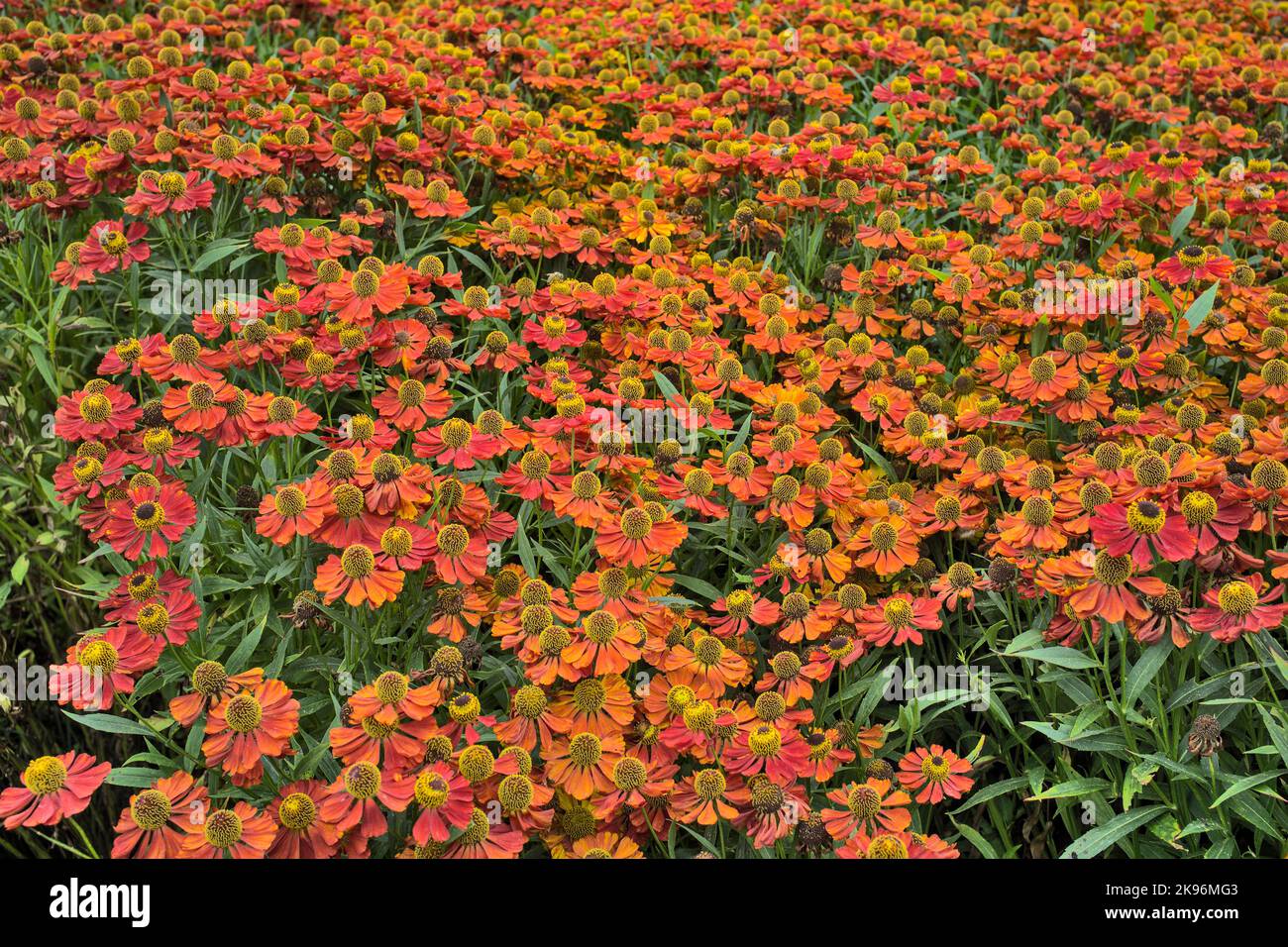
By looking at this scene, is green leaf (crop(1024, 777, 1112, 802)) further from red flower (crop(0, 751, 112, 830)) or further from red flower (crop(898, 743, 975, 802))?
red flower (crop(0, 751, 112, 830))

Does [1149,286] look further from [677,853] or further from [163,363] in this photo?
[163,363]

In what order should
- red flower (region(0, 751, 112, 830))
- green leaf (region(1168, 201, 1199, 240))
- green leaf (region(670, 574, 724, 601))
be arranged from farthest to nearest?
1. green leaf (region(1168, 201, 1199, 240))
2. green leaf (region(670, 574, 724, 601))
3. red flower (region(0, 751, 112, 830))

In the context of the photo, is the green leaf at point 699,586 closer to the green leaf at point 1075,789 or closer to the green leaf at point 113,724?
the green leaf at point 1075,789

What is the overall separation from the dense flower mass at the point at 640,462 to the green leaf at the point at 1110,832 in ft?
0.04

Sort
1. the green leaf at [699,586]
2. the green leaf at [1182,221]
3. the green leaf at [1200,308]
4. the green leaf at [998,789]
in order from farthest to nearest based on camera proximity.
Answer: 1. the green leaf at [1182,221]
2. the green leaf at [1200,308]
3. the green leaf at [699,586]
4. the green leaf at [998,789]

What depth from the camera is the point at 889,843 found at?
1809 millimetres

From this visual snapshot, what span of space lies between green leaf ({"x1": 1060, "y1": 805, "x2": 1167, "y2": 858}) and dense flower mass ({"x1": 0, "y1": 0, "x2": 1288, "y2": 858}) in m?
0.01

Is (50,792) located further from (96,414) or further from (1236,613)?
(1236,613)

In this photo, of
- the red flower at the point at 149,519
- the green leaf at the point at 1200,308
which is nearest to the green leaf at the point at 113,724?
the red flower at the point at 149,519

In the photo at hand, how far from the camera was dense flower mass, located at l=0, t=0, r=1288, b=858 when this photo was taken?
1.96 meters

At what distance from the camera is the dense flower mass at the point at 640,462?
1.96 metres

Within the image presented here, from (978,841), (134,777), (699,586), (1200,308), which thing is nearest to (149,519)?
(134,777)

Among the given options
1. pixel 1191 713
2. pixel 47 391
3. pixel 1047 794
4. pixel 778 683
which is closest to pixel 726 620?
pixel 778 683

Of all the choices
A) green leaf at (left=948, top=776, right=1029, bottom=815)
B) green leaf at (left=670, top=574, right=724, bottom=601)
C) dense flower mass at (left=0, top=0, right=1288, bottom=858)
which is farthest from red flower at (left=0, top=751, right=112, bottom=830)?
green leaf at (left=948, top=776, right=1029, bottom=815)
